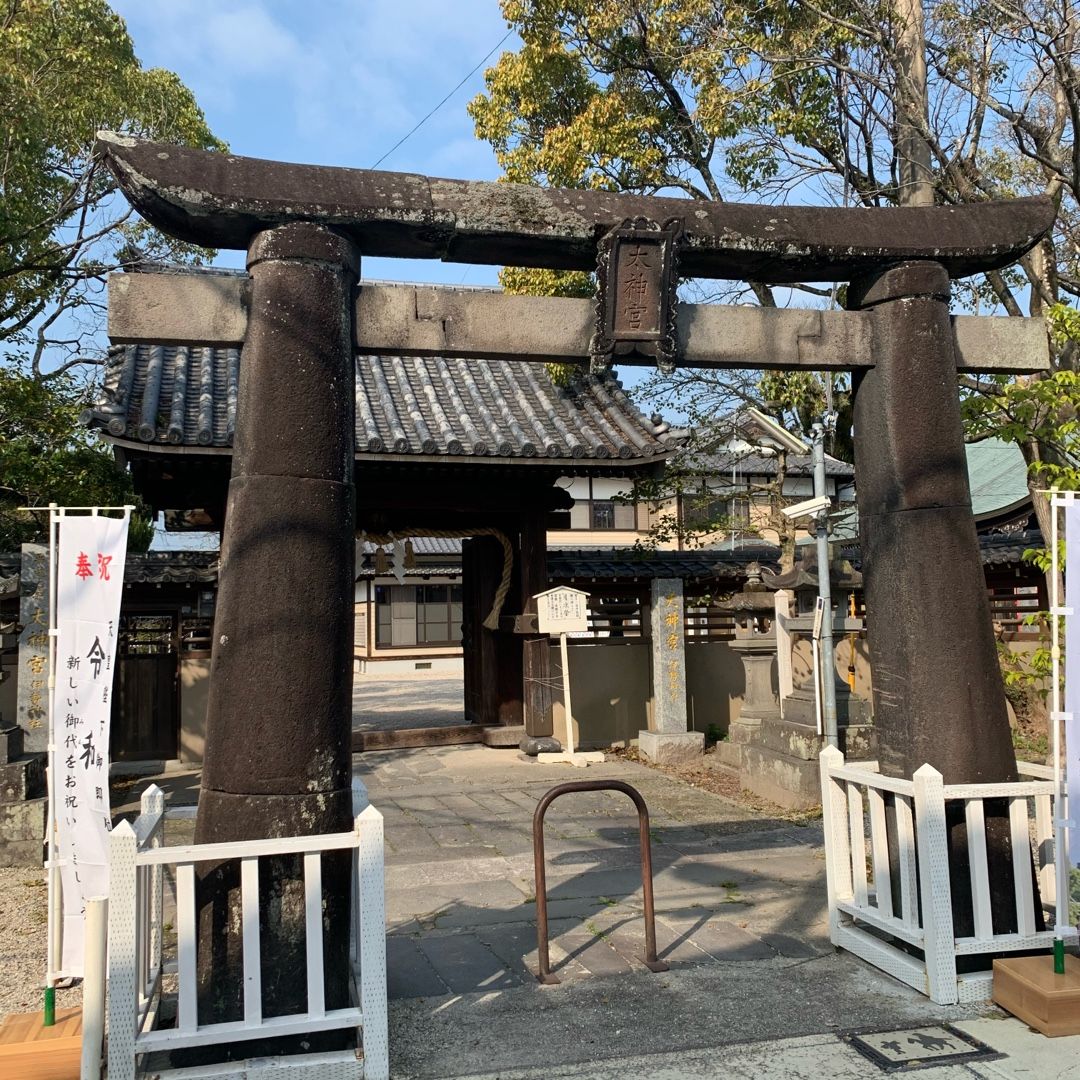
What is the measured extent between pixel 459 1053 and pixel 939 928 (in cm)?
222

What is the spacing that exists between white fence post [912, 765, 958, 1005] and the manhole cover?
0.24 metres

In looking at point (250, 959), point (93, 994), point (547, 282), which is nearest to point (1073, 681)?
point (250, 959)

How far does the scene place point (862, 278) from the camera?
529 centimetres

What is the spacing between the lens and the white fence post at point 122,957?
3432 millimetres

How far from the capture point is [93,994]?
3.39m

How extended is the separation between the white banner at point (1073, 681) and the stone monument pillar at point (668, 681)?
8.05 meters

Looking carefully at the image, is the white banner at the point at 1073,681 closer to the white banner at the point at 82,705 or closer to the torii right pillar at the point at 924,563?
the torii right pillar at the point at 924,563

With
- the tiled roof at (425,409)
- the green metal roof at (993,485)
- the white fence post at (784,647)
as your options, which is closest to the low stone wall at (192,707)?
the tiled roof at (425,409)

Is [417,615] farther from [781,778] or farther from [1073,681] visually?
[1073,681]

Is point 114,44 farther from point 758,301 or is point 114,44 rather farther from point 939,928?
point 939,928

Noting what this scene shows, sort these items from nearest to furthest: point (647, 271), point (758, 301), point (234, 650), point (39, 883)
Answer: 1. point (234, 650)
2. point (647, 271)
3. point (39, 883)
4. point (758, 301)

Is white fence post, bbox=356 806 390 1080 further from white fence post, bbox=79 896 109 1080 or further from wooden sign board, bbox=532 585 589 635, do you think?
wooden sign board, bbox=532 585 589 635

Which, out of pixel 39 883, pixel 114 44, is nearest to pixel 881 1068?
pixel 39 883

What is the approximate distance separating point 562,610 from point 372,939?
8349 mm
